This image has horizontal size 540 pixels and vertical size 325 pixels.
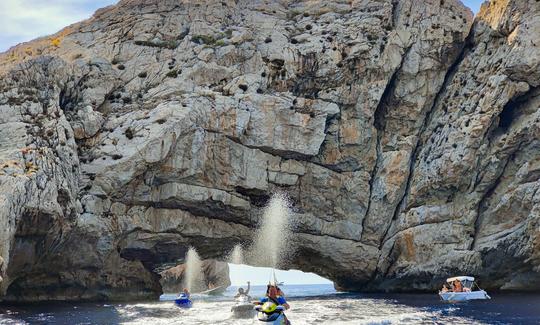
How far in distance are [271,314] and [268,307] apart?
0.46 metres

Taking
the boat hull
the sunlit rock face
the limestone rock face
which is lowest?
the boat hull

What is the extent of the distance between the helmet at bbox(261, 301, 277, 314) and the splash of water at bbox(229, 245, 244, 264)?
31.8m

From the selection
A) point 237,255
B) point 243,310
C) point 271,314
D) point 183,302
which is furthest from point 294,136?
point 271,314

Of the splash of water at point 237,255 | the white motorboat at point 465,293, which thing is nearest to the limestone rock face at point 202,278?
the splash of water at point 237,255

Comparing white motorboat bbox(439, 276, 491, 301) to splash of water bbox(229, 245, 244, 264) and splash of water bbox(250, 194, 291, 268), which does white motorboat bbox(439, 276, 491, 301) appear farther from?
splash of water bbox(229, 245, 244, 264)

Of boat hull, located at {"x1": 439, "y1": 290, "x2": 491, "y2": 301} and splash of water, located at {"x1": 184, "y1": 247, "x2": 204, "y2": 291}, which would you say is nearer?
boat hull, located at {"x1": 439, "y1": 290, "x2": 491, "y2": 301}

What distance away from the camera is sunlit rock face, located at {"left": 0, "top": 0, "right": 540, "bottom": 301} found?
52906 millimetres

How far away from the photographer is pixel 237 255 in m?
65.9

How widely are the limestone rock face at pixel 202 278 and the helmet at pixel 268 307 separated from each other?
3534 inches

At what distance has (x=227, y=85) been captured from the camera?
60.8 m

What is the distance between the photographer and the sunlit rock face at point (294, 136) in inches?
2083

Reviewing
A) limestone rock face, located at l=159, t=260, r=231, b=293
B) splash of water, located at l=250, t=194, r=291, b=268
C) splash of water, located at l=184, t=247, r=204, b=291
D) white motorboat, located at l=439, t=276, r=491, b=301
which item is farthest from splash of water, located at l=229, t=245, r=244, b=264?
limestone rock face, located at l=159, t=260, r=231, b=293

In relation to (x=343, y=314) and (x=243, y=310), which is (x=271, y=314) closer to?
(x=343, y=314)

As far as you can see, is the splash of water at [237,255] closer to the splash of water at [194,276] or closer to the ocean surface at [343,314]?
the ocean surface at [343,314]
